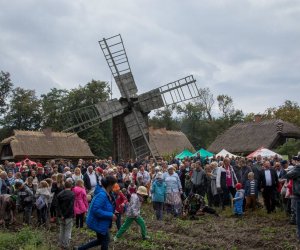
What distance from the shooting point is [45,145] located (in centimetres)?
4338

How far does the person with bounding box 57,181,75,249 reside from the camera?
38.0 feet

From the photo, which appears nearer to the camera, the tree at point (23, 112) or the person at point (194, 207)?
the person at point (194, 207)

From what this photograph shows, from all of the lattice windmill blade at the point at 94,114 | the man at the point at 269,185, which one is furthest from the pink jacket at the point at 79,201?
the lattice windmill blade at the point at 94,114

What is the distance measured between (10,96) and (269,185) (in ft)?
178

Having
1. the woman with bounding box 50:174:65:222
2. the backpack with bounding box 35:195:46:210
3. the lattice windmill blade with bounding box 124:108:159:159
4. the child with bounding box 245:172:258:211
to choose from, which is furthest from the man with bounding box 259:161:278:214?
the lattice windmill blade with bounding box 124:108:159:159

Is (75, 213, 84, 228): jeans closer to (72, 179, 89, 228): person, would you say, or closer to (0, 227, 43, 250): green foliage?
(72, 179, 89, 228): person

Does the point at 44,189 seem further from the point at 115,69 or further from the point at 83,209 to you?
the point at 115,69

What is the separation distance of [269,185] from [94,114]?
1647 centimetres

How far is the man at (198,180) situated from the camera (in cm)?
1911

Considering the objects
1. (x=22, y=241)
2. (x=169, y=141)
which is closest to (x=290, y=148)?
(x=169, y=141)

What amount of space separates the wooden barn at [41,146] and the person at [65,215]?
97.2ft

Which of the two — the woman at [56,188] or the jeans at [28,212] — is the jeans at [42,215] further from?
the woman at [56,188]

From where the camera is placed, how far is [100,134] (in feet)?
196

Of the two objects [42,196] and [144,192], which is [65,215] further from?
[42,196]
